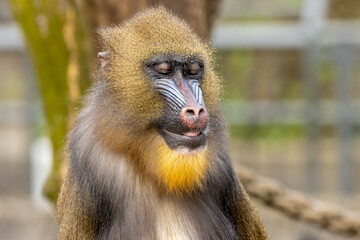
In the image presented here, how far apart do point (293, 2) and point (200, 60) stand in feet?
17.2

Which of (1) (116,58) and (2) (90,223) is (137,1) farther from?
(2) (90,223)

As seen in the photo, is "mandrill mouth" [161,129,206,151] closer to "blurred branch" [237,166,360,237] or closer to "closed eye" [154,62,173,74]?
"closed eye" [154,62,173,74]

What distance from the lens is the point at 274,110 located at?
8344 mm

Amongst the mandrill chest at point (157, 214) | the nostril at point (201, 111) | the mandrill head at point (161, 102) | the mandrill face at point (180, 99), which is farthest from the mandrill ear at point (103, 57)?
the nostril at point (201, 111)

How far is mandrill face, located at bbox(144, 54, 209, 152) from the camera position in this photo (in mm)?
3031

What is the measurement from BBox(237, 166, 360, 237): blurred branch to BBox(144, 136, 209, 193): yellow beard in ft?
6.83

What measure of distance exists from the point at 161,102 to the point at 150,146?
217 mm

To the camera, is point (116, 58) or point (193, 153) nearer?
point (193, 153)

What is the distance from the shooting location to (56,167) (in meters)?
5.36

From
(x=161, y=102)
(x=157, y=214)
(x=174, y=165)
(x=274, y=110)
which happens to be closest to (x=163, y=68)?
(x=161, y=102)

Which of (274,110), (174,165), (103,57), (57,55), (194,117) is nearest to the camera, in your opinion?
(194,117)

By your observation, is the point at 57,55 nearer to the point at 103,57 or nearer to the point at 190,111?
the point at 103,57

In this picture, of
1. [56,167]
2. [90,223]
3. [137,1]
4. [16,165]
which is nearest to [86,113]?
[90,223]

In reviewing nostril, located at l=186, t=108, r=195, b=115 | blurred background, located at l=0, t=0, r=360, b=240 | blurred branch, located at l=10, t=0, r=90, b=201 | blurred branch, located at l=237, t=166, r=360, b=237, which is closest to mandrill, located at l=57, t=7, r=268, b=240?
nostril, located at l=186, t=108, r=195, b=115
